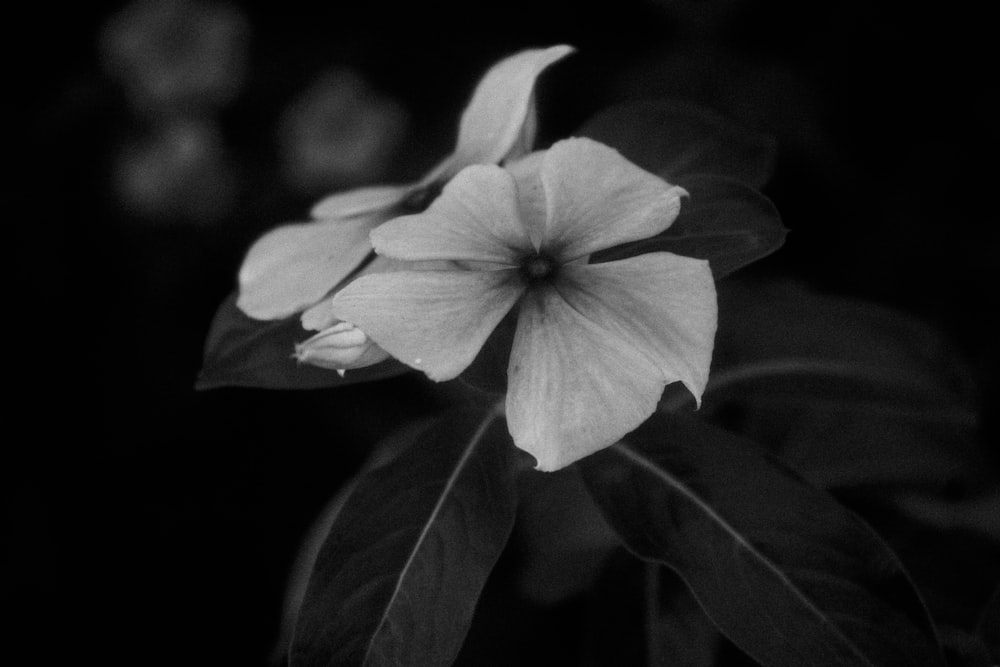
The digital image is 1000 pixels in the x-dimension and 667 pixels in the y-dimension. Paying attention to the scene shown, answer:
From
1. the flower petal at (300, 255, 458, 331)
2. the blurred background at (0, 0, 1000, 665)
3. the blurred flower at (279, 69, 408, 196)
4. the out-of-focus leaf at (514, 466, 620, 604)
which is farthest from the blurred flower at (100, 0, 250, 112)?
the flower petal at (300, 255, 458, 331)

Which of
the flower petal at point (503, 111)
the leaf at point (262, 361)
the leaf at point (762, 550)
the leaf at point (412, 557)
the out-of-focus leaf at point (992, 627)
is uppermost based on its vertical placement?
the flower petal at point (503, 111)

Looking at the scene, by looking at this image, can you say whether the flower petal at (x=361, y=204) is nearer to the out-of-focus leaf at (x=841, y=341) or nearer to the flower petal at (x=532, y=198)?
the flower petal at (x=532, y=198)

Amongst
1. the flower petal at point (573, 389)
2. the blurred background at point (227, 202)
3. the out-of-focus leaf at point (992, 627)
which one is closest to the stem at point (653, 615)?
the out-of-focus leaf at point (992, 627)

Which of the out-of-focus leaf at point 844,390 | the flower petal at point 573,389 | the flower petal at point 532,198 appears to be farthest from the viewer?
the out-of-focus leaf at point 844,390

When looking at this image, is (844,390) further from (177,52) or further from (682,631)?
(177,52)

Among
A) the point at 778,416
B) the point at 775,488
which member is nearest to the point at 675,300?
the point at 775,488

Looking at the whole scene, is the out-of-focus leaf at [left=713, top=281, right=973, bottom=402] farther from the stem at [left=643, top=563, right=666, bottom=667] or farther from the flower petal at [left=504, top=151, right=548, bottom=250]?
the flower petal at [left=504, top=151, right=548, bottom=250]
